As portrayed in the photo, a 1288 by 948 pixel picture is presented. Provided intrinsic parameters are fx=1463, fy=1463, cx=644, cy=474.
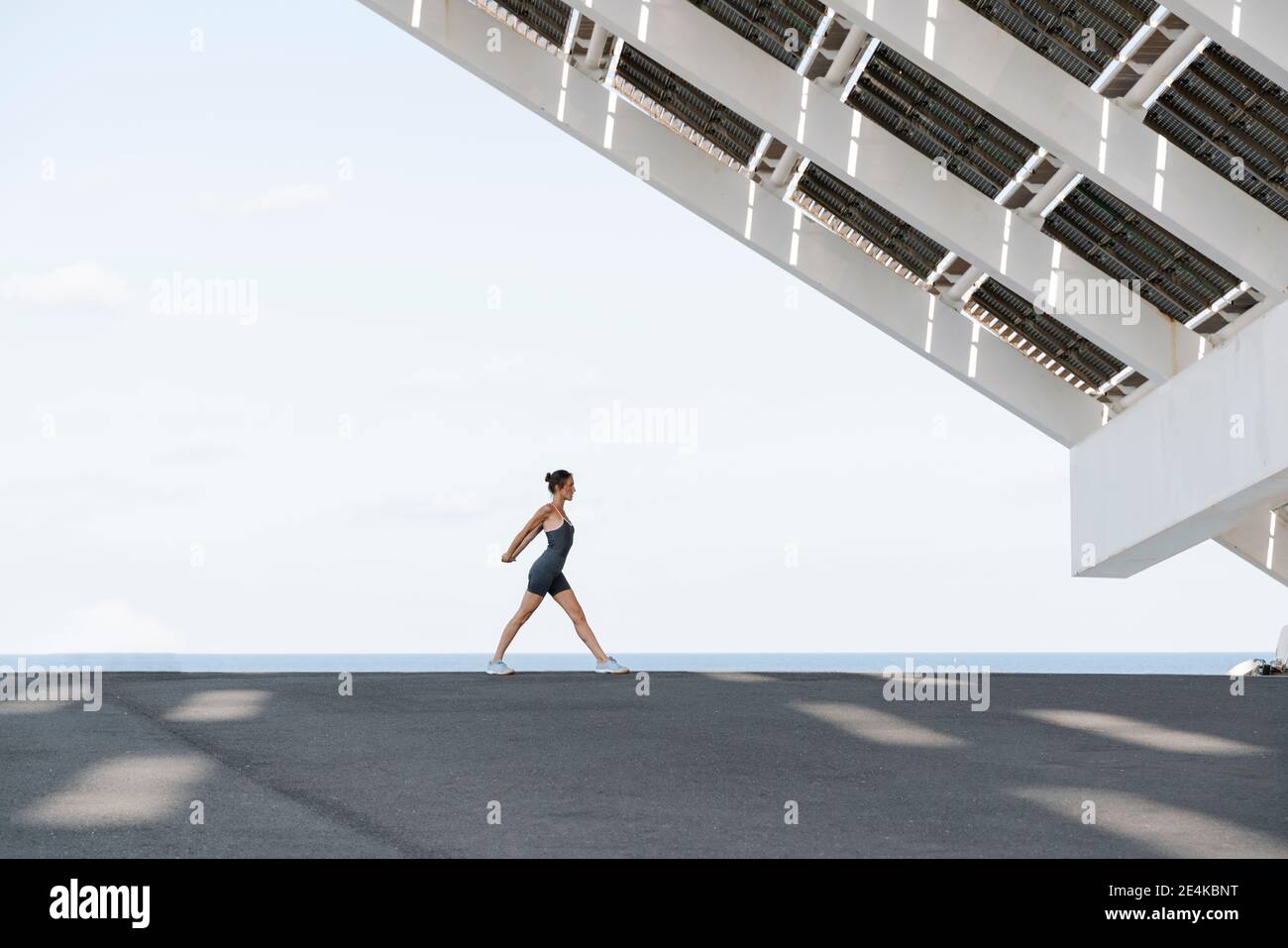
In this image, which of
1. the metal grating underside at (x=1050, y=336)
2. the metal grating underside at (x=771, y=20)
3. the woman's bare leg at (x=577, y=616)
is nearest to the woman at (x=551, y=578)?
the woman's bare leg at (x=577, y=616)

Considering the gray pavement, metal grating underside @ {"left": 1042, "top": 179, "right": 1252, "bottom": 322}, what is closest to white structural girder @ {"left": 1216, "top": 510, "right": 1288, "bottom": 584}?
metal grating underside @ {"left": 1042, "top": 179, "right": 1252, "bottom": 322}

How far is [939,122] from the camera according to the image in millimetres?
15383

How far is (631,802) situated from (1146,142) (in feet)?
30.8

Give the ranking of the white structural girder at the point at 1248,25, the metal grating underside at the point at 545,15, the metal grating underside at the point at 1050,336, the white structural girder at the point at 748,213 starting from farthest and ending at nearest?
the metal grating underside at the point at 1050,336 → the white structural girder at the point at 748,213 → the metal grating underside at the point at 545,15 → the white structural girder at the point at 1248,25

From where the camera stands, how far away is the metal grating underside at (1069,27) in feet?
40.9

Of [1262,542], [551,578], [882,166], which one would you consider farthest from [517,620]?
[1262,542]

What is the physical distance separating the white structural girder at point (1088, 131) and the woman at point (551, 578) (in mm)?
5185

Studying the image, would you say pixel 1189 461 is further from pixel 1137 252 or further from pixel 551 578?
pixel 551 578

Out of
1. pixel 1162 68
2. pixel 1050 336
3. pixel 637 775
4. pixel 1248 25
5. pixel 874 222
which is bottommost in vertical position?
pixel 637 775

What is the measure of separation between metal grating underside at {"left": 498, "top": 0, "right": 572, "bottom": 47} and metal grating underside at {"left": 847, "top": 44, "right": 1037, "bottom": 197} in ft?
11.5

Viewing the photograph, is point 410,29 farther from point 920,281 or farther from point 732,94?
point 920,281

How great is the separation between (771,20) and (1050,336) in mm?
6338

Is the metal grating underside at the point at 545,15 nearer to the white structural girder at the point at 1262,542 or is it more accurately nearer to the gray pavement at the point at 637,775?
the gray pavement at the point at 637,775
